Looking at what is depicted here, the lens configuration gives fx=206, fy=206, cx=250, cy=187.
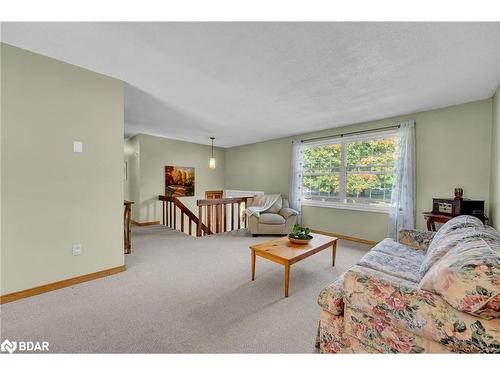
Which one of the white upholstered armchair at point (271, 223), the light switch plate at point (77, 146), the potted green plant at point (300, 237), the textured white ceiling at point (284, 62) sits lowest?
the white upholstered armchair at point (271, 223)

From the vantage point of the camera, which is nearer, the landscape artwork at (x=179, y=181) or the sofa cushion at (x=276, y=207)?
the sofa cushion at (x=276, y=207)

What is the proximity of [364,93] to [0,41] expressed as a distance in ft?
12.4

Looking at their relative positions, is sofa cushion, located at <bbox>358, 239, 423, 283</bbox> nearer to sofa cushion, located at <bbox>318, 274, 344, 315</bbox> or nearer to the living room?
the living room

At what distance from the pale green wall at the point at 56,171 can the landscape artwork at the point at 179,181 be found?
327cm

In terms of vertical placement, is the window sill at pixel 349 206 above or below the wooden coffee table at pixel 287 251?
above

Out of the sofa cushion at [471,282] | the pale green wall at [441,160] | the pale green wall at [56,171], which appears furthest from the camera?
the pale green wall at [441,160]

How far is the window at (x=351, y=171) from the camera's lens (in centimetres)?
373

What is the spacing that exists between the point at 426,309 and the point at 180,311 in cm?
176

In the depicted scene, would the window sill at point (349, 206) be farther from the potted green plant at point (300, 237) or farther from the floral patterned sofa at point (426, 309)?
the floral patterned sofa at point (426, 309)

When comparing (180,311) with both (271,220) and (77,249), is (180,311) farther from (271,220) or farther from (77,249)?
(271,220)

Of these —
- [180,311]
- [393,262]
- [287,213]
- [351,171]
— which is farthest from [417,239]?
[180,311]

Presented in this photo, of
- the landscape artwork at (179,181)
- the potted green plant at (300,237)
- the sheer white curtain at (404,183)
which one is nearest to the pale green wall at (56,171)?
the potted green plant at (300,237)

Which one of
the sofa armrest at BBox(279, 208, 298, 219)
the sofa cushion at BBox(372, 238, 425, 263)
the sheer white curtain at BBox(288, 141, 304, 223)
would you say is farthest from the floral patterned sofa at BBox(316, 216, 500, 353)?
the sheer white curtain at BBox(288, 141, 304, 223)
